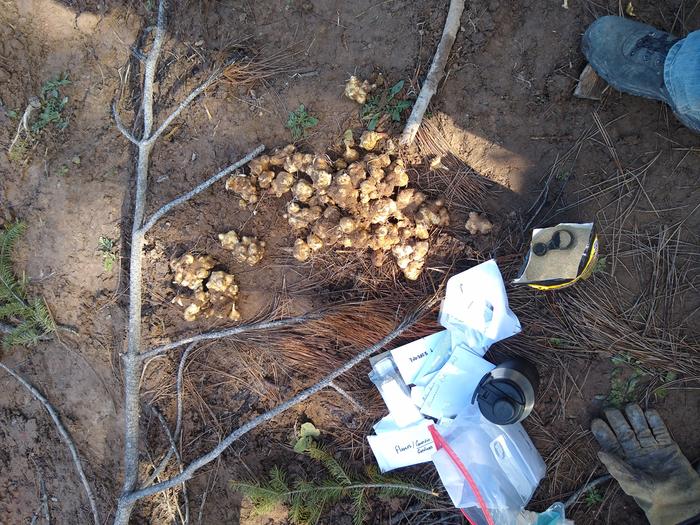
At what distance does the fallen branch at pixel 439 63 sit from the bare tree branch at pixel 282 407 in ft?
3.78

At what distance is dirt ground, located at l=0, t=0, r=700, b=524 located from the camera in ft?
9.03

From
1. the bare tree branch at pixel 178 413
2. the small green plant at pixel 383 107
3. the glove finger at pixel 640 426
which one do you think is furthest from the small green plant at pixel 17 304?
the glove finger at pixel 640 426

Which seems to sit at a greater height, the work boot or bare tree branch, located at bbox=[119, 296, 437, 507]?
the work boot

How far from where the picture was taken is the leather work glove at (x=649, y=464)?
269cm

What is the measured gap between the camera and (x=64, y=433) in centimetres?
346

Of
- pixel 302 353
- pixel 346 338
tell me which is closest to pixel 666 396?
pixel 346 338

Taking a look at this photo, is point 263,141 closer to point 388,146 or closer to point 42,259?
point 388,146

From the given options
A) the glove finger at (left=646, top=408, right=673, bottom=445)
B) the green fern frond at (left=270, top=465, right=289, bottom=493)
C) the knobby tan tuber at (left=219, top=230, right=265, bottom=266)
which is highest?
the knobby tan tuber at (left=219, top=230, right=265, bottom=266)

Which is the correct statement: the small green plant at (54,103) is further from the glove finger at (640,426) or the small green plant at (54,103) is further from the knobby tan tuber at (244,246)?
the glove finger at (640,426)

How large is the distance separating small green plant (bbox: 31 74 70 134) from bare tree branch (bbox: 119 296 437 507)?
8.34ft

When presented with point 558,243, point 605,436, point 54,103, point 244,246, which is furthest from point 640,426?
point 54,103

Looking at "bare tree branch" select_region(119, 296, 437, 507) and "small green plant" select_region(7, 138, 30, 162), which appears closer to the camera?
"bare tree branch" select_region(119, 296, 437, 507)

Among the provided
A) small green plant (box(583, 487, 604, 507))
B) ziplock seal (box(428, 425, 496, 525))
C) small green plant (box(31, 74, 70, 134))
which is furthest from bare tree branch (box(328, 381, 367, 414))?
small green plant (box(31, 74, 70, 134))

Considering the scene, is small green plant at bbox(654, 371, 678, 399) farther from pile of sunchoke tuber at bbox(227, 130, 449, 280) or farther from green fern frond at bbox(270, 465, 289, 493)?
green fern frond at bbox(270, 465, 289, 493)
